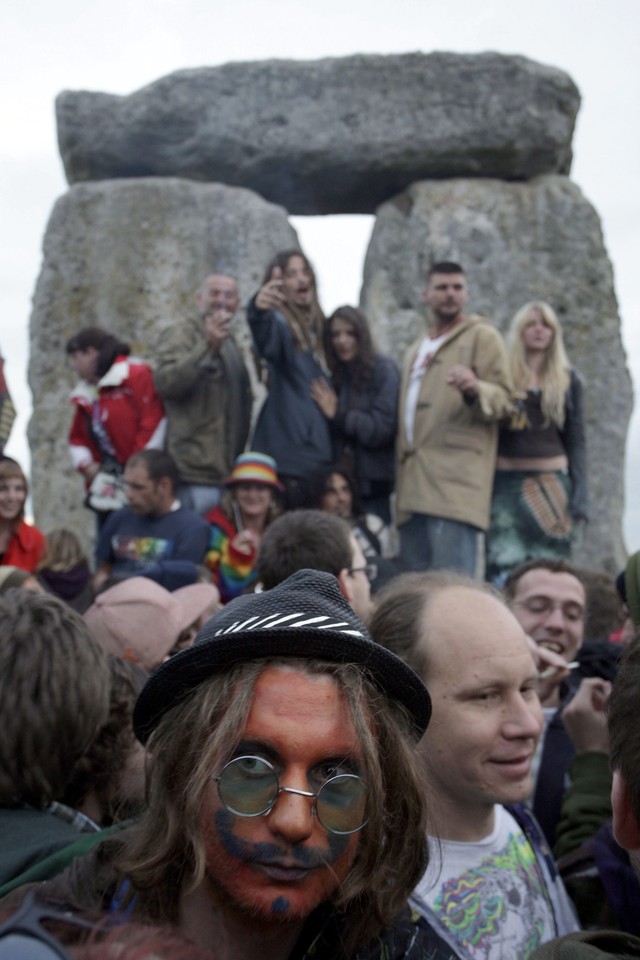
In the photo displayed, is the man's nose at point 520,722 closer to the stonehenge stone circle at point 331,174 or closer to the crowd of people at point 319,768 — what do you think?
the crowd of people at point 319,768

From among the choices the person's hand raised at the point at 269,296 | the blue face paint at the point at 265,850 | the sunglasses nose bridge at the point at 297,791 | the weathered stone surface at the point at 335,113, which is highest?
the weathered stone surface at the point at 335,113

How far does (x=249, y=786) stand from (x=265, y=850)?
3.0 inches

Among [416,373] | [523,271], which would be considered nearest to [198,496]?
[416,373]

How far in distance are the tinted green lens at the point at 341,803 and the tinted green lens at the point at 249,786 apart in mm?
61

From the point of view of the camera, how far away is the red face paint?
1.23m

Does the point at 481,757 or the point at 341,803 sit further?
the point at 481,757

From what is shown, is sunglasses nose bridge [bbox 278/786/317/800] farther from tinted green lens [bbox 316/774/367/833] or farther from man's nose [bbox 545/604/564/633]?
man's nose [bbox 545/604/564/633]

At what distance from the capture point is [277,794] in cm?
123

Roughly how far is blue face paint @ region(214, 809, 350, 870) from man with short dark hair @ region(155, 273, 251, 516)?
467cm

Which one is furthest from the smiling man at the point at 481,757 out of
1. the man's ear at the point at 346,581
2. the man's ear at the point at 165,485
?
the man's ear at the point at 165,485

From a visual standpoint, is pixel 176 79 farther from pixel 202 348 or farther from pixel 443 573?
pixel 443 573

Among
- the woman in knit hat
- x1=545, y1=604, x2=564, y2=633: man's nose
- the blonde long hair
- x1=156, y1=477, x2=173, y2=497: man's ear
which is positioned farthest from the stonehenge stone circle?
x1=545, y1=604, x2=564, y2=633: man's nose

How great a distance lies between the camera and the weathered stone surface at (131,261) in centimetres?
827

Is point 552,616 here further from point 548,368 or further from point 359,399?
point 548,368
